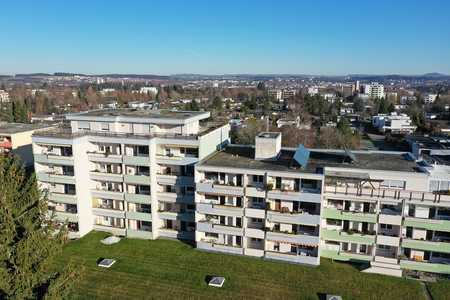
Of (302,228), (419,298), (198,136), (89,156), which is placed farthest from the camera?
(89,156)

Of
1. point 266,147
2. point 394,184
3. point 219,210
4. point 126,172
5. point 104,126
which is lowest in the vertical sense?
point 219,210

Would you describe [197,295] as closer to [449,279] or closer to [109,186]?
[109,186]

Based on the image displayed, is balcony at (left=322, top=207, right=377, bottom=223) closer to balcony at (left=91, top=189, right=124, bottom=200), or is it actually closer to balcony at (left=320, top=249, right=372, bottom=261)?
balcony at (left=320, top=249, right=372, bottom=261)

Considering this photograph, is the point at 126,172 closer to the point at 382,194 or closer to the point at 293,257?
the point at 293,257

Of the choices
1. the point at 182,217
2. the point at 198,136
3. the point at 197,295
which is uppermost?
the point at 198,136

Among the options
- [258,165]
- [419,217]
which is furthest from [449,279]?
[258,165]

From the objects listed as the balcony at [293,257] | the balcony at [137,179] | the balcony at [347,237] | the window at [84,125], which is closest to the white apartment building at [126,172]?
the balcony at [137,179]

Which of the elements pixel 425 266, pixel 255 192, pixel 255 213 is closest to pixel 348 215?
pixel 425 266
